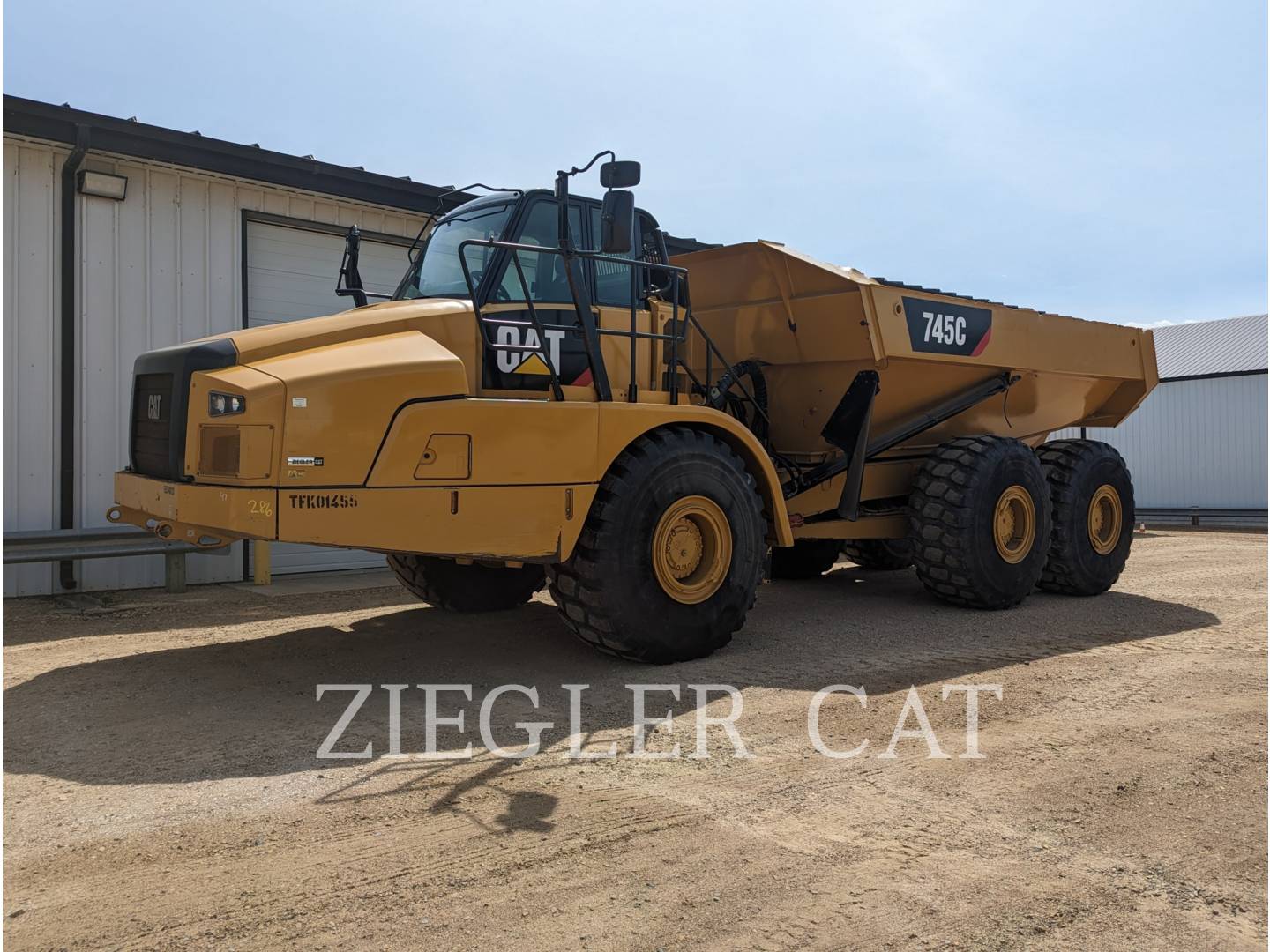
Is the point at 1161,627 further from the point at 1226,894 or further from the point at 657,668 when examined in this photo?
the point at 1226,894

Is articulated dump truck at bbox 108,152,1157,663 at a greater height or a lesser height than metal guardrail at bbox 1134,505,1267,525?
greater

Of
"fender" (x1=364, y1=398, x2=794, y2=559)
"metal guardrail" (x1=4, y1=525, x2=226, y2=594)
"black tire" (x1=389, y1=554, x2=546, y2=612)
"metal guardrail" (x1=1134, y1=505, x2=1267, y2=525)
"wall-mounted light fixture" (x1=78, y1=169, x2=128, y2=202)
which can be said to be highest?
"wall-mounted light fixture" (x1=78, y1=169, x2=128, y2=202)

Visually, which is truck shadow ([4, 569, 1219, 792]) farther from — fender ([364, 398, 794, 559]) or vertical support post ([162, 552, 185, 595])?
vertical support post ([162, 552, 185, 595])

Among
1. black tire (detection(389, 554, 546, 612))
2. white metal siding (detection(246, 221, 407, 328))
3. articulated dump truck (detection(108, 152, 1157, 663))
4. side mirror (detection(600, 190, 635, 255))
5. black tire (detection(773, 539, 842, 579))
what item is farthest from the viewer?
white metal siding (detection(246, 221, 407, 328))

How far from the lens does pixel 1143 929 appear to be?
304cm

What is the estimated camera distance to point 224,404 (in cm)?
528

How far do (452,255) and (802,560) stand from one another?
5386 mm

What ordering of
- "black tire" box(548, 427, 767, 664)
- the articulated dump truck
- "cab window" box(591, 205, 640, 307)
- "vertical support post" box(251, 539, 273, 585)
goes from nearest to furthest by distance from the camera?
the articulated dump truck, "black tire" box(548, 427, 767, 664), "cab window" box(591, 205, 640, 307), "vertical support post" box(251, 539, 273, 585)

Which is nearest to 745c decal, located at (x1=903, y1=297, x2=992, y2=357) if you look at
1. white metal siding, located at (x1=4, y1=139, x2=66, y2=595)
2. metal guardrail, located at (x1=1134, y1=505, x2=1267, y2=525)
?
white metal siding, located at (x1=4, y1=139, x2=66, y2=595)

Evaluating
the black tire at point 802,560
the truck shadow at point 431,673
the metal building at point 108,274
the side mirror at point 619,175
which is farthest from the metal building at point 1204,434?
the side mirror at point 619,175

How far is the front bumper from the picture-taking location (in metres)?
5.14

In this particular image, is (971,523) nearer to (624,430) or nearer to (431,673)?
(624,430)

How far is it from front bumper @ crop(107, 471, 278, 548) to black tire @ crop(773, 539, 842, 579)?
618 centimetres

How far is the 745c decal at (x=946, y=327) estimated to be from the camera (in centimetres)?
815
